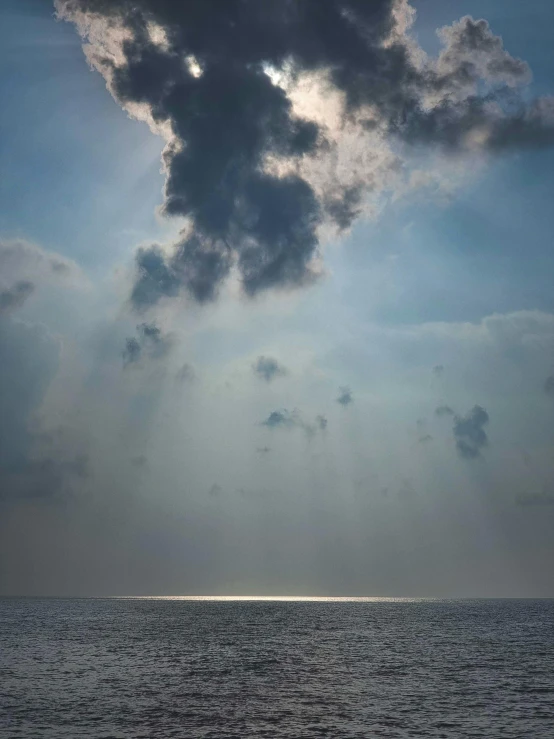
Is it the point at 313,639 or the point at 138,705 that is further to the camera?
the point at 313,639

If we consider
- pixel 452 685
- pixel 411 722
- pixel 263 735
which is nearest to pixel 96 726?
pixel 263 735

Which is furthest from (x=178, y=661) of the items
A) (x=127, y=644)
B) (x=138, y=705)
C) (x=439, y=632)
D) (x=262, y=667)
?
(x=439, y=632)

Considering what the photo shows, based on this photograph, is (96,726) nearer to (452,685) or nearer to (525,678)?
(452,685)

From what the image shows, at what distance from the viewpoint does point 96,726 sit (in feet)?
149

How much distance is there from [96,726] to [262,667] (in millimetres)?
35121

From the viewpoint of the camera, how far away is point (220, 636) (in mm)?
126375

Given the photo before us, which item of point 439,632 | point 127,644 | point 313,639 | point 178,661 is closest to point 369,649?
point 313,639

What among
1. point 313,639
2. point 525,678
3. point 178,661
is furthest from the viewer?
point 313,639

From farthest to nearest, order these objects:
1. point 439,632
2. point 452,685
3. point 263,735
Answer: point 439,632 < point 452,685 < point 263,735

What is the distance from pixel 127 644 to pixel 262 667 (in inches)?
1376

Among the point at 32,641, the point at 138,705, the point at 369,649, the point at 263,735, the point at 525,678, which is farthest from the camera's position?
the point at 32,641

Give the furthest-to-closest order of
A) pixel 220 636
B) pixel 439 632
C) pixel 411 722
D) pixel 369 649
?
1. pixel 439 632
2. pixel 220 636
3. pixel 369 649
4. pixel 411 722

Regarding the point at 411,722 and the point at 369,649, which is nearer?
the point at 411,722

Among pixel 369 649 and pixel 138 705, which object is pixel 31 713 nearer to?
pixel 138 705
